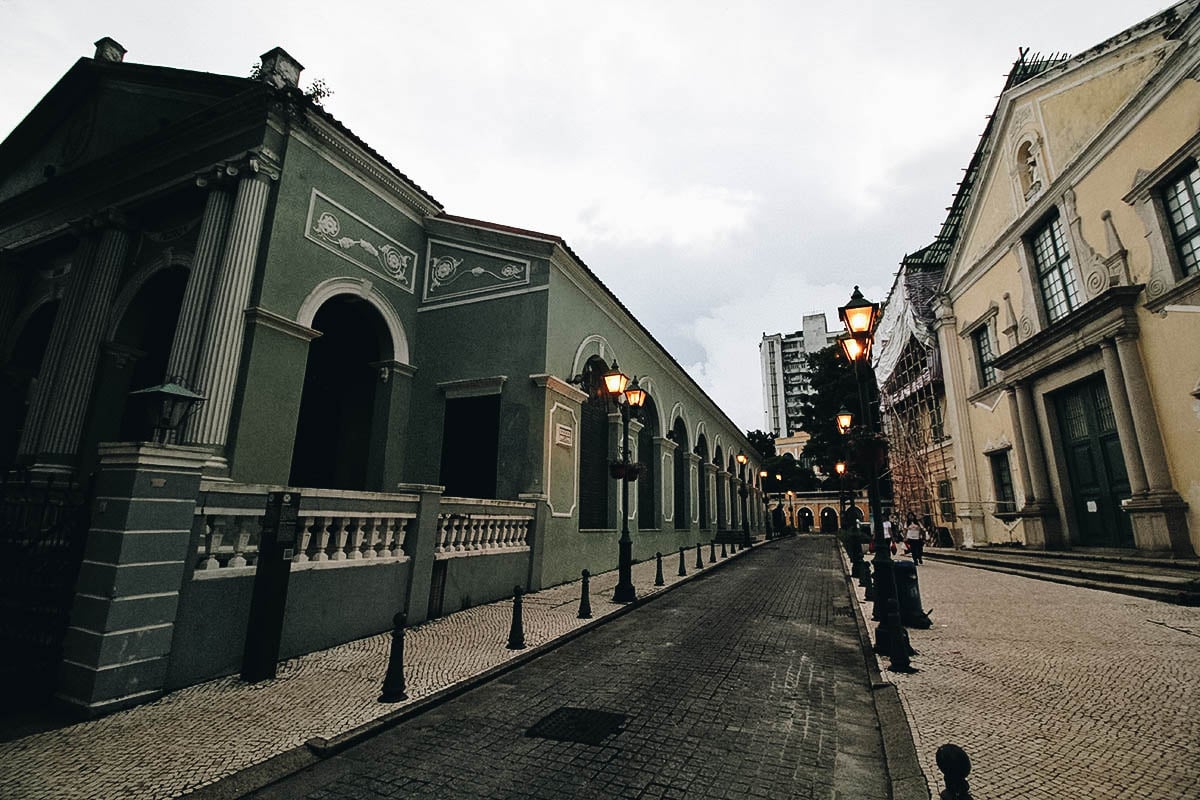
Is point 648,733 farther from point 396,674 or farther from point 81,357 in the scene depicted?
point 81,357

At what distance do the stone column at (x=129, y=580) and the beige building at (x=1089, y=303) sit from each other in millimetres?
18119

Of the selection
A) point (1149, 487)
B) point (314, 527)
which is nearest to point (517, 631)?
point (314, 527)

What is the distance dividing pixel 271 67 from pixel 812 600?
15.5 m

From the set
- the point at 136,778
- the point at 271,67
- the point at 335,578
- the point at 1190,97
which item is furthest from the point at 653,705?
the point at 1190,97

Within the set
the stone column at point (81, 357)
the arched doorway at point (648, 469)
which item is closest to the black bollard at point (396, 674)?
the stone column at point (81, 357)

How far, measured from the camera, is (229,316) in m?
8.77

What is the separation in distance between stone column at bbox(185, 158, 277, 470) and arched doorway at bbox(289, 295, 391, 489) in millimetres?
2797

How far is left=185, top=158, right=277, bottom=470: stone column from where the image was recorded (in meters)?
8.31

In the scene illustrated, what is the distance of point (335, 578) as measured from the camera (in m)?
6.45

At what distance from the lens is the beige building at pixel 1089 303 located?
11.3 metres

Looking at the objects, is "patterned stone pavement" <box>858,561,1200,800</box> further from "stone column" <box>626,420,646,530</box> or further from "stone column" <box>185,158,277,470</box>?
"stone column" <box>185,158,277,470</box>

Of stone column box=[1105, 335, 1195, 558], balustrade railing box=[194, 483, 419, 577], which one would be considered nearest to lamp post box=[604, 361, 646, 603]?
balustrade railing box=[194, 483, 419, 577]

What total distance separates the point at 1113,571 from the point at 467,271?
16.4m

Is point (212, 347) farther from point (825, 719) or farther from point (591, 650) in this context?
point (825, 719)
